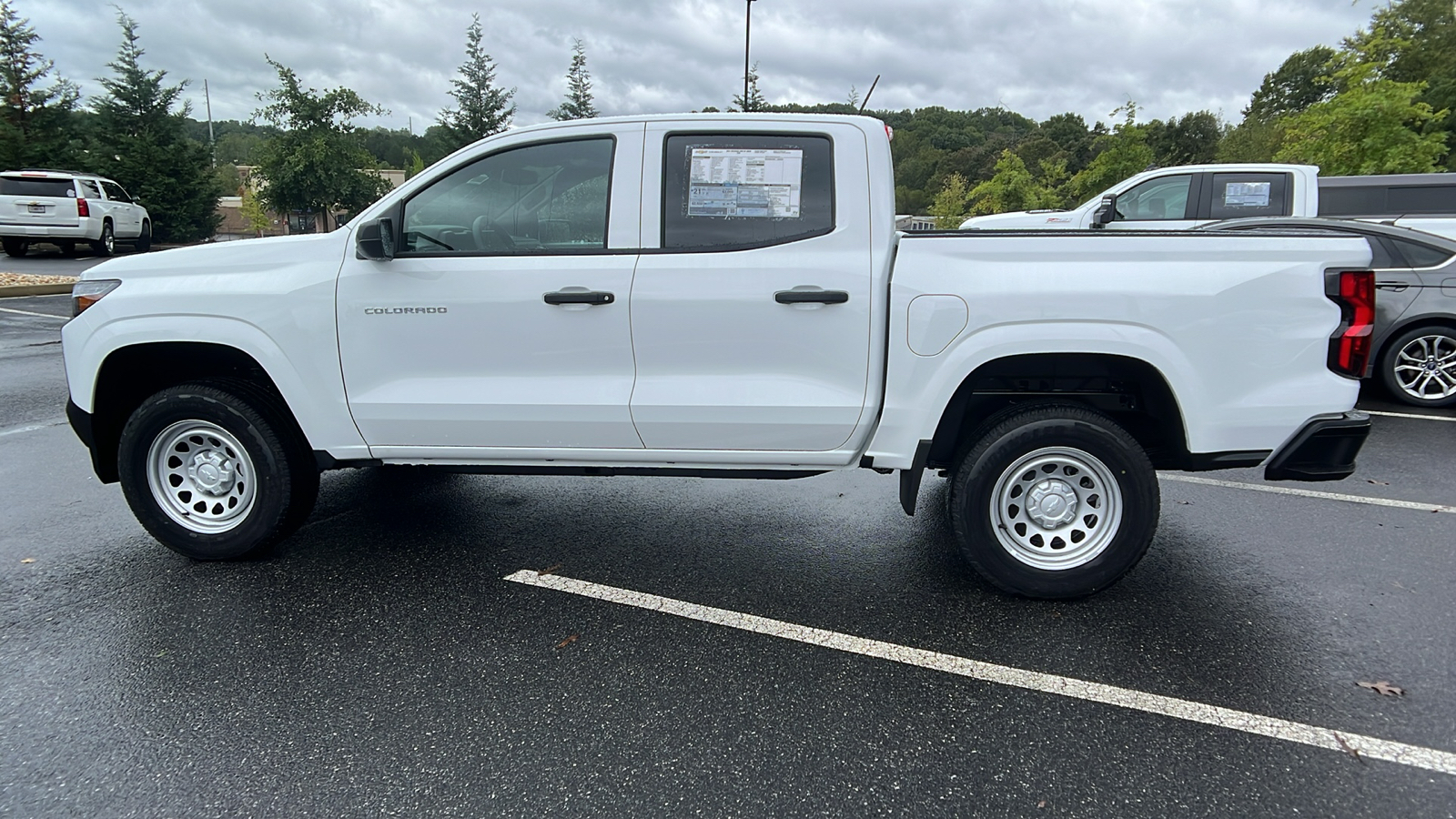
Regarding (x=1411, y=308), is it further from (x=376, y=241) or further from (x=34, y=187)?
(x=34, y=187)

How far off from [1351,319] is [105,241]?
24148mm

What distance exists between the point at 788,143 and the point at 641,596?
6.77 ft

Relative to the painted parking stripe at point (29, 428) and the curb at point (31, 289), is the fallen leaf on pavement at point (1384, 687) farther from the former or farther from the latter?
the curb at point (31, 289)

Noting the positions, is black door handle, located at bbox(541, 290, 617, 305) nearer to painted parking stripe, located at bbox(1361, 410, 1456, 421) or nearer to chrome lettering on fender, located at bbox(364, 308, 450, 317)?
chrome lettering on fender, located at bbox(364, 308, 450, 317)

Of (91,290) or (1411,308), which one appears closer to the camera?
(91,290)

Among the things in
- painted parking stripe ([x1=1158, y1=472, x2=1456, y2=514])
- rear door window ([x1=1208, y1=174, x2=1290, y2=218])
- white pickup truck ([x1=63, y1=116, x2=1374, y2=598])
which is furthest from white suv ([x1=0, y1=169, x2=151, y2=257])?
painted parking stripe ([x1=1158, y1=472, x2=1456, y2=514])

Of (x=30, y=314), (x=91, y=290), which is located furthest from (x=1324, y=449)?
(x=30, y=314)

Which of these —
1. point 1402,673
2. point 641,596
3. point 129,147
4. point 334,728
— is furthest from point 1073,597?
point 129,147

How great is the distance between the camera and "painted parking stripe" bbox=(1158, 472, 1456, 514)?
477cm

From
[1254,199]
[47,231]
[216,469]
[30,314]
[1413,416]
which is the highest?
[1254,199]

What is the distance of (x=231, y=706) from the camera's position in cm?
Answer: 276

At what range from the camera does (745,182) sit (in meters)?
3.59

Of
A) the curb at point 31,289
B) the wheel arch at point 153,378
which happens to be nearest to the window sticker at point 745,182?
the wheel arch at point 153,378

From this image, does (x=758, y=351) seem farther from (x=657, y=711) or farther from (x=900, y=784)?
(x=900, y=784)
